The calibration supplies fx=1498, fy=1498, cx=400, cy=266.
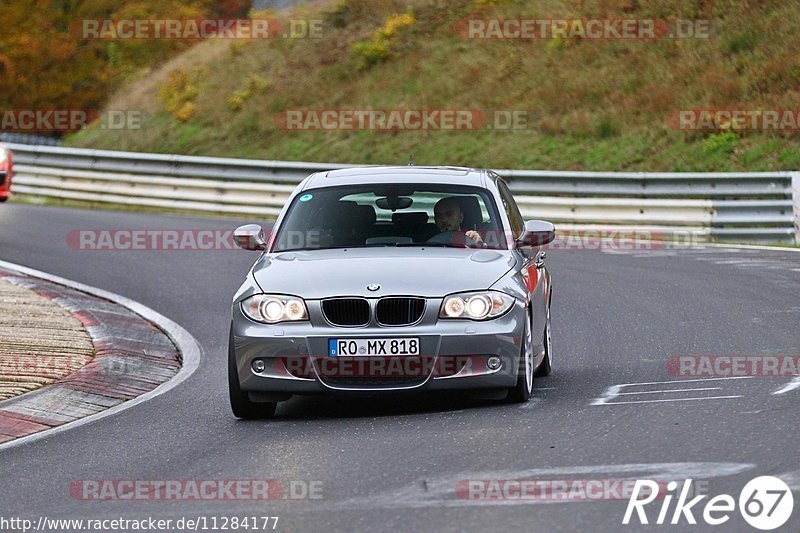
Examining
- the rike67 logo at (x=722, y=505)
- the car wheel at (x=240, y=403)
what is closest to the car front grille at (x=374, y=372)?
the car wheel at (x=240, y=403)

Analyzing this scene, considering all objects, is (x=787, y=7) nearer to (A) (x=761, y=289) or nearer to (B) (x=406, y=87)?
(B) (x=406, y=87)

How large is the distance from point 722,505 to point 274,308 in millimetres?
3541

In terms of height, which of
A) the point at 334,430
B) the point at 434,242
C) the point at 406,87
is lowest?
the point at 334,430

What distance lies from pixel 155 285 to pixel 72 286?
3.19ft

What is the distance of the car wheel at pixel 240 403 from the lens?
921 centimetres

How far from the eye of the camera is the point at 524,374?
9.28 m

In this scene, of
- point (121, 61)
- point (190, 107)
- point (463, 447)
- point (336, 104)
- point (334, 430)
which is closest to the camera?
point (463, 447)

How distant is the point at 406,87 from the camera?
36.8m

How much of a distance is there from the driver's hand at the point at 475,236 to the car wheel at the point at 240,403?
1.77 metres

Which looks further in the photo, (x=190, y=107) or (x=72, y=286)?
(x=190, y=107)

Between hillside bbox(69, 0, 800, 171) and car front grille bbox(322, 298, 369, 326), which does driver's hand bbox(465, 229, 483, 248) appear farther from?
hillside bbox(69, 0, 800, 171)

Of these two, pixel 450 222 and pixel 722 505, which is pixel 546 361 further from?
pixel 722 505

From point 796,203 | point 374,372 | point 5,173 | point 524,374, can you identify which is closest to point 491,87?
point 796,203

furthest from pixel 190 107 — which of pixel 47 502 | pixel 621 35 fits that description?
pixel 47 502
